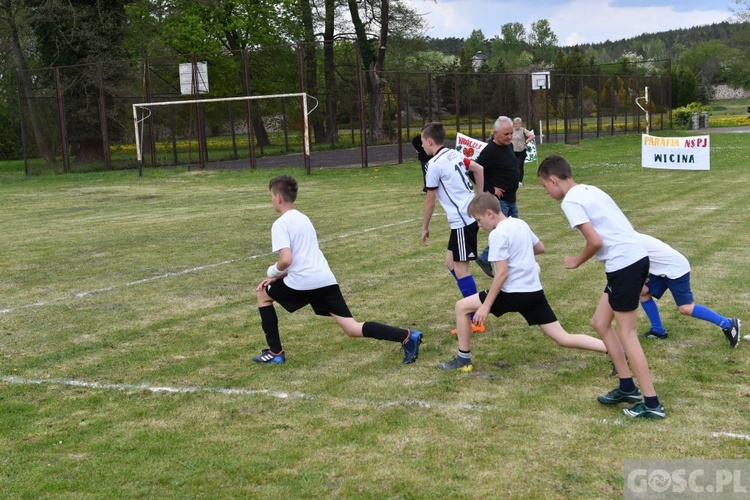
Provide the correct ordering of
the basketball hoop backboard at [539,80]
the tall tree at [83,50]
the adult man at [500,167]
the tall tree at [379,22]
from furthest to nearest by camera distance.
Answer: the tall tree at [379,22] → the basketball hoop backboard at [539,80] → the tall tree at [83,50] → the adult man at [500,167]

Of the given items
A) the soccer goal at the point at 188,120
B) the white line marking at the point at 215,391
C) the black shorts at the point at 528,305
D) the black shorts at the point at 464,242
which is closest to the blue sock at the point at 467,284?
the black shorts at the point at 464,242

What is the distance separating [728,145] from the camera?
36.0m

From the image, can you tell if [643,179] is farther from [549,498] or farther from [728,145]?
[549,498]

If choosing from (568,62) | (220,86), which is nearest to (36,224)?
(220,86)

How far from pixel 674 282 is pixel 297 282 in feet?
9.73

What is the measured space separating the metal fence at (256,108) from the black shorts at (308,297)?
2012cm

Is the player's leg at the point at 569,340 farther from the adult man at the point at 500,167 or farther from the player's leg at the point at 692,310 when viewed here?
the adult man at the point at 500,167

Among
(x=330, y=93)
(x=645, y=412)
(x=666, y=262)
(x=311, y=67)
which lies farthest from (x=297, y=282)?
(x=311, y=67)

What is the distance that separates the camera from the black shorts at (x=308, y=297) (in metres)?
6.55

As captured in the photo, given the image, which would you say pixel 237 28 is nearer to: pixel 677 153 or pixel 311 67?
pixel 311 67

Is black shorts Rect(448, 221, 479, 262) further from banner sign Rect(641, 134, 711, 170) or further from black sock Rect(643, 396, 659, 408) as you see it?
banner sign Rect(641, 134, 711, 170)

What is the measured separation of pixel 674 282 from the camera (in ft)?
21.9

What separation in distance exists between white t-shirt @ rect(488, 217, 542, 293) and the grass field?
74 cm

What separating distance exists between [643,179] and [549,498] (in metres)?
19.5
